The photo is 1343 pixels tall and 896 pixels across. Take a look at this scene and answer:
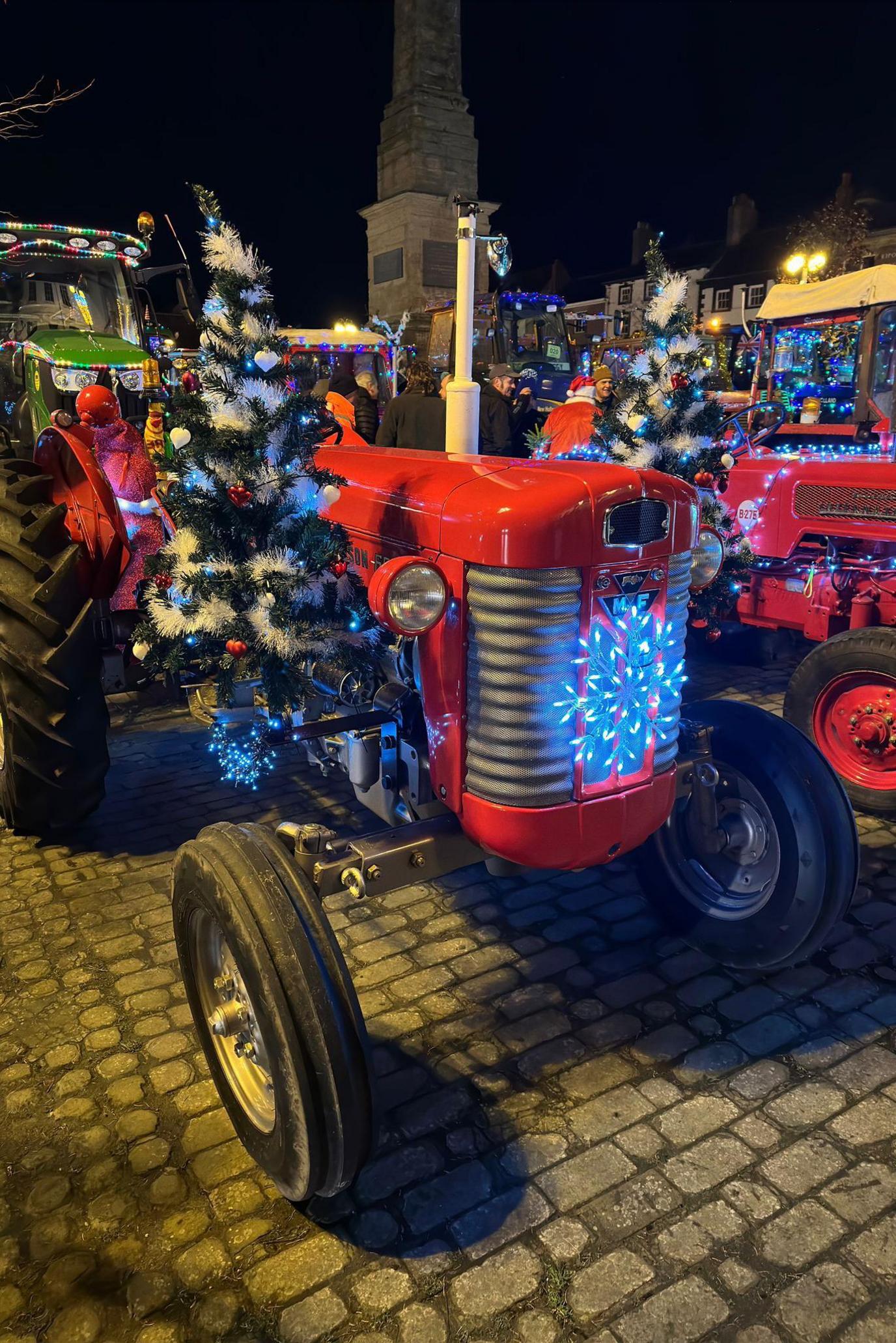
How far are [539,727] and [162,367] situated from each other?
5396 millimetres

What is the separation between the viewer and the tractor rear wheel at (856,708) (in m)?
4.21

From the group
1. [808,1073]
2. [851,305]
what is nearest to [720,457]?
[851,305]


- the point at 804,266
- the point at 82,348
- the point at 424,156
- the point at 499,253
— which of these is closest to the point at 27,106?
the point at 82,348

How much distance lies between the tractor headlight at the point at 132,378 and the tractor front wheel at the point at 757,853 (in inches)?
173

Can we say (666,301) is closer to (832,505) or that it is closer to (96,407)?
(832,505)

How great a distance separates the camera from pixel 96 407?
375 cm

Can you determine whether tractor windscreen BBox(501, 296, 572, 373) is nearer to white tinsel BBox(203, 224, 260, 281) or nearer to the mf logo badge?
white tinsel BBox(203, 224, 260, 281)

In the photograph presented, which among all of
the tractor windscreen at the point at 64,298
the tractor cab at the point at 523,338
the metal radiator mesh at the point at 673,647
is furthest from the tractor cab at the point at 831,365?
the tractor cab at the point at 523,338

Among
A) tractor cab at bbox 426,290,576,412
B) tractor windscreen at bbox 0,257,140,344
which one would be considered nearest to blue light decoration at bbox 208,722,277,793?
tractor windscreen at bbox 0,257,140,344

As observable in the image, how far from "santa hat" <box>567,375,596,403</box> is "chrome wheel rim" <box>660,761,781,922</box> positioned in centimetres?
458

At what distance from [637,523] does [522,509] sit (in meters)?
0.33

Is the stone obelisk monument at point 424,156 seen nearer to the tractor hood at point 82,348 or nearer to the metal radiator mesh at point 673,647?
the tractor hood at point 82,348

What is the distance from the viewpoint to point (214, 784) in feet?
14.7

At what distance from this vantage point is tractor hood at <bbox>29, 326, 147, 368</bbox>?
18.4 feet
